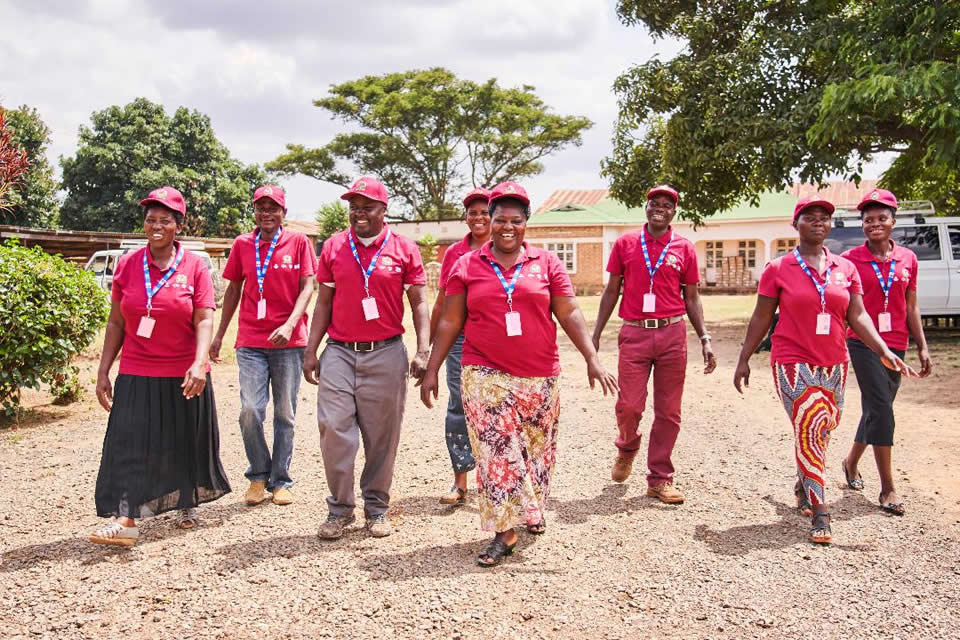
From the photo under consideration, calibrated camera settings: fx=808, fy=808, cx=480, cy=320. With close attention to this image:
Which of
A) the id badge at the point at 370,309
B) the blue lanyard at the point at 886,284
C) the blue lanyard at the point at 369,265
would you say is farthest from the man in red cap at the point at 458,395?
the blue lanyard at the point at 886,284

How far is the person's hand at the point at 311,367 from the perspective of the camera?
4.68m

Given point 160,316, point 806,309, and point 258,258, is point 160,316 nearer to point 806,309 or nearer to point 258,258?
point 258,258

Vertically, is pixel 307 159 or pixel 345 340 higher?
pixel 307 159

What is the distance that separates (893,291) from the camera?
5371 millimetres

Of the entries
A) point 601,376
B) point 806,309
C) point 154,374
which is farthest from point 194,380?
point 806,309

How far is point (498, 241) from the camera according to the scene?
4.27m

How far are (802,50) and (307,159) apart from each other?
2923cm

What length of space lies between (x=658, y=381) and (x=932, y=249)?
10.3 meters

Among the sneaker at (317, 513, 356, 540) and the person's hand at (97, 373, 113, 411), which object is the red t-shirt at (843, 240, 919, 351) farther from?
the person's hand at (97, 373, 113, 411)

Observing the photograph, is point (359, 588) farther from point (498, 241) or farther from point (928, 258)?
point (928, 258)

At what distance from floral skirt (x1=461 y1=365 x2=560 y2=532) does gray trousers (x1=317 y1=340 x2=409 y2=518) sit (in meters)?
0.56

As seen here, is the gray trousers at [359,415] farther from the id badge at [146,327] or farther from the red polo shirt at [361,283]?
the id badge at [146,327]

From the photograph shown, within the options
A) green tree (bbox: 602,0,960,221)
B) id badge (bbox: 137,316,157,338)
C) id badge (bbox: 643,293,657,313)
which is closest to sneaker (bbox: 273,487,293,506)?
id badge (bbox: 137,316,157,338)

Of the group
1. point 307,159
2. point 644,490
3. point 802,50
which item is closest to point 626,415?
point 644,490
